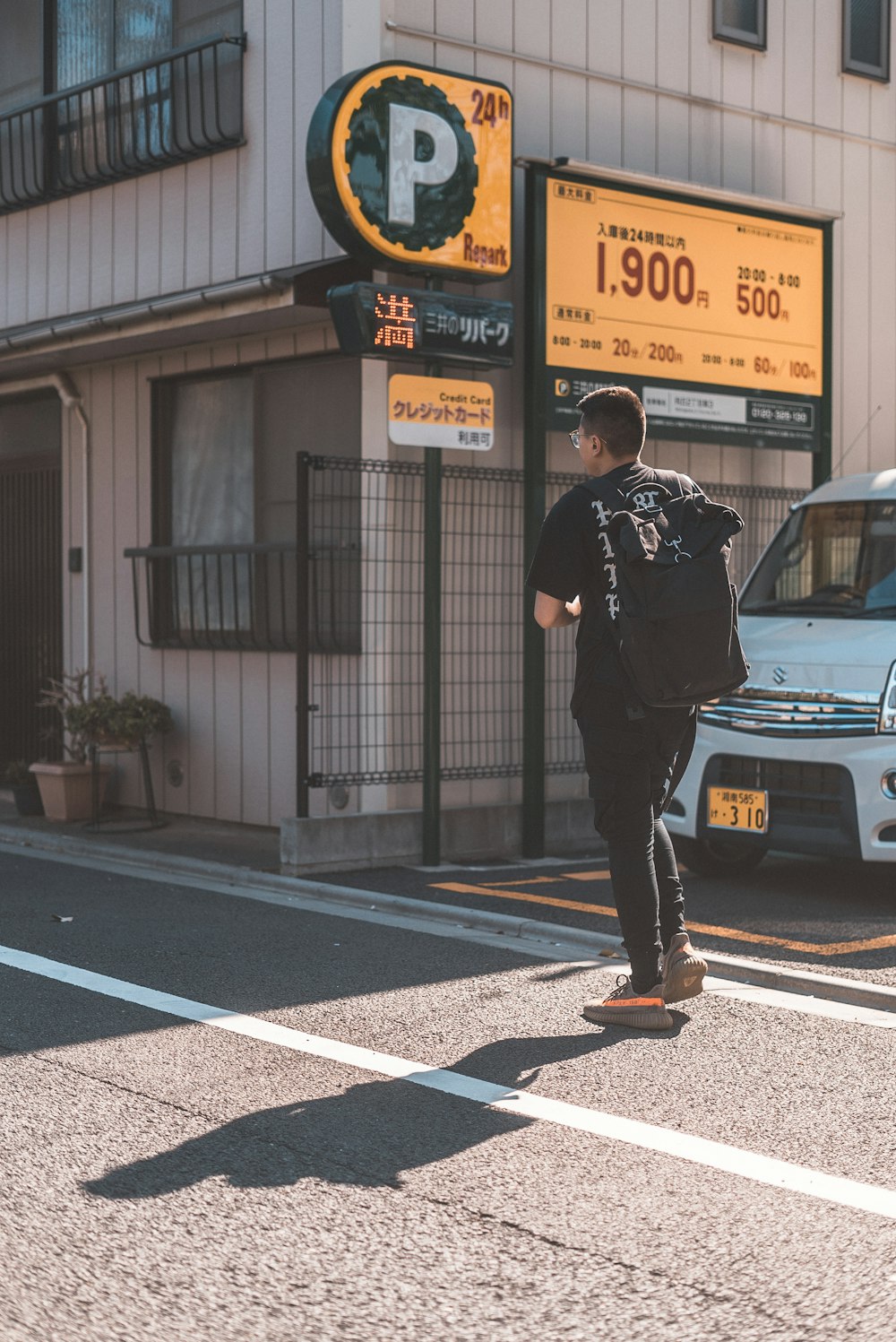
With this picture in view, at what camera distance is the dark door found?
42.7 ft

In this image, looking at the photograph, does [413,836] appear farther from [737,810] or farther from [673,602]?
[673,602]

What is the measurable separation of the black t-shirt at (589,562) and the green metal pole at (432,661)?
4.04 m

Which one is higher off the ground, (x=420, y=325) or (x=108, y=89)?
(x=108, y=89)

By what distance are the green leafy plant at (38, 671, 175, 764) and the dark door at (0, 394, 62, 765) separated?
4.34 feet

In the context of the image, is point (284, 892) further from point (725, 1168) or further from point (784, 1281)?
point (784, 1281)

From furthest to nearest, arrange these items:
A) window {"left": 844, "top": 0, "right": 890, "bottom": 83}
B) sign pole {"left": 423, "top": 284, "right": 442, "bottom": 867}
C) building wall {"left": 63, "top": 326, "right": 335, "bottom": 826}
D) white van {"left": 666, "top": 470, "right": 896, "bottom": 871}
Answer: window {"left": 844, "top": 0, "right": 890, "bottom": 83}
building wall {"left": 63, "top": 326, "right": 335, "bottom": 826}
sign pole {"left": 423, "top": 284, "right": 442, "bottom": 867}
white van {"left": 666, "top": 470, "right": 896, "bottom": 871}

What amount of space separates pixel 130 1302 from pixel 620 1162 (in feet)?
4.65

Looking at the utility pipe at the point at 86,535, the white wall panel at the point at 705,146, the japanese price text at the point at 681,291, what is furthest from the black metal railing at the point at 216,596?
the white wall panel at the point at 705,146

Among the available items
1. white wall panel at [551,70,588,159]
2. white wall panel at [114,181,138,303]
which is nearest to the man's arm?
white wall panel at [551,70,588,159]

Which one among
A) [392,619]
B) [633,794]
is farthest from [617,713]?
[392,619]

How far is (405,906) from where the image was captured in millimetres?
8359

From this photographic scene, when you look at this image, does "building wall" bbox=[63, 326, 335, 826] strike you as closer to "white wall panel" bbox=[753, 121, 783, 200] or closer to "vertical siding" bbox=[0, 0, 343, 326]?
"vertical siding" bbox=[0, 0, 343, 326]

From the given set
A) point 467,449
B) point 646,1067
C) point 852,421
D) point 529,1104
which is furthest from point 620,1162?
point 852,421

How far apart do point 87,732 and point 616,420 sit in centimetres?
629
